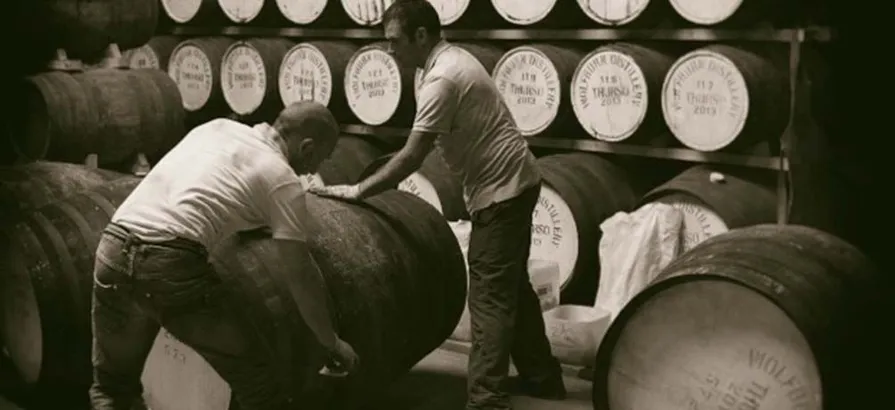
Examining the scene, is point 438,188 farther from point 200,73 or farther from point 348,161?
point 200,73

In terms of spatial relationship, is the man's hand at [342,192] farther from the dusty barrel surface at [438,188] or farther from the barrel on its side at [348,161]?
the barrel on its side at [348,161]

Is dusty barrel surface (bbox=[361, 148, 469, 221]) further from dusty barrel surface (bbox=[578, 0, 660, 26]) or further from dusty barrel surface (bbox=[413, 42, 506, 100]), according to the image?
dusty barrel surface (bbox=[578, 0, 660, 26])

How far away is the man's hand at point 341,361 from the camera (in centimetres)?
338

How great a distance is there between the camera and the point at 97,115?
20.5 feet

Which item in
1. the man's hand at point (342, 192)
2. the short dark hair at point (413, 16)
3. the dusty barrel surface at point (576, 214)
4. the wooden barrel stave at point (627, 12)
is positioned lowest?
the dusty barrel surface at point (576, 214)

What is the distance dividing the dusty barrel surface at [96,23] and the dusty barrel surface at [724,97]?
3.54 meters

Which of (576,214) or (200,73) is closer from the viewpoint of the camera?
(576,214)

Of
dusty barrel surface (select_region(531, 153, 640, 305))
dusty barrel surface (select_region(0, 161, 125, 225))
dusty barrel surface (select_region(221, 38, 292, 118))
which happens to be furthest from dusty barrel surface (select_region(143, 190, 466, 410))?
dusty barrel surface (select_region(221, 38, 292, 118))

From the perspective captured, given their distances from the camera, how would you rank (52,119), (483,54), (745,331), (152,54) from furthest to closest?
(152,54)
(52,119)
(483,54)
(745,331)

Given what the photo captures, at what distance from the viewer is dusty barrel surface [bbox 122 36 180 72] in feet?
23.8

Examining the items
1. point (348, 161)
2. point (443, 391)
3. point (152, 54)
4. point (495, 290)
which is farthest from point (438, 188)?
point (152, 54)

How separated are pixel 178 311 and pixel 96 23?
3.83m

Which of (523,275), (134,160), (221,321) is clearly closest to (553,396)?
(523,275)

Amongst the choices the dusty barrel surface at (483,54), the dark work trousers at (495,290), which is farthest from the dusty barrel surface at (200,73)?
the dark work trousers at (495,290)
